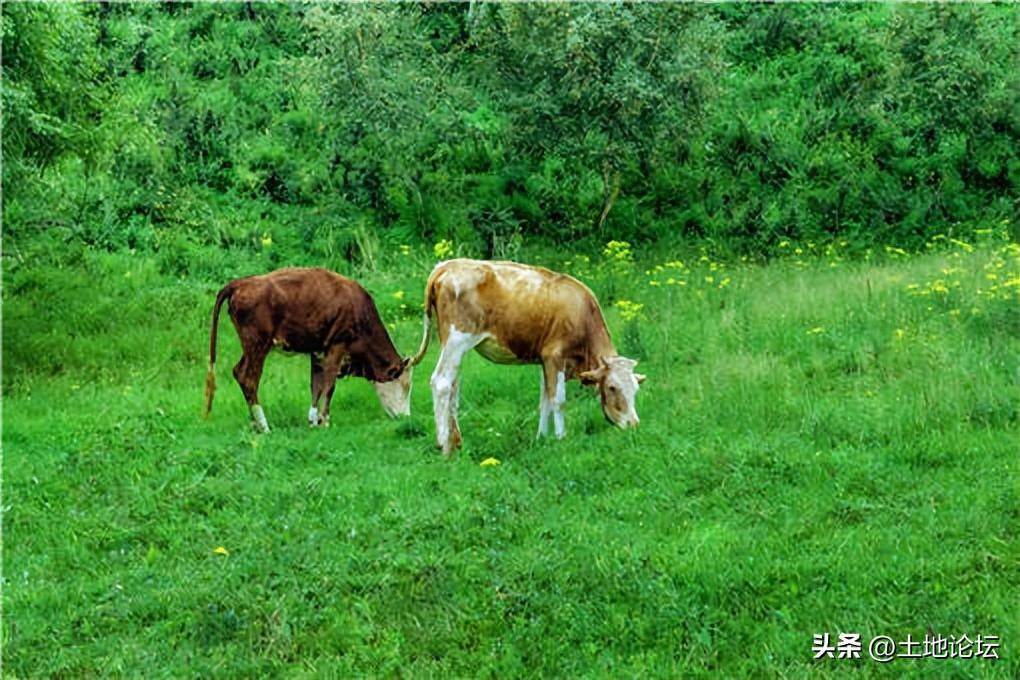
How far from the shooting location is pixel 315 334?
46.9ft

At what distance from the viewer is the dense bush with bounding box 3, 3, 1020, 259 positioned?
869 inches

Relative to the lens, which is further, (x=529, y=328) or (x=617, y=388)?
(x=529, y=328)

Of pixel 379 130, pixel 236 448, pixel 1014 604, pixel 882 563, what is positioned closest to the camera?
pixel 1014 604

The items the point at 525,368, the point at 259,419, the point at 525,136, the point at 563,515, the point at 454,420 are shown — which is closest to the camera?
the point at 563,515

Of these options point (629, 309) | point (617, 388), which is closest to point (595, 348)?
point (617, 388)

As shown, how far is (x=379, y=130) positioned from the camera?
23.2m

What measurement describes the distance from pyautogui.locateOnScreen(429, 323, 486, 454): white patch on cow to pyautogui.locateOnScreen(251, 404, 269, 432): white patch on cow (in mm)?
2198

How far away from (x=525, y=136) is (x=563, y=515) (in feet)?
46.4

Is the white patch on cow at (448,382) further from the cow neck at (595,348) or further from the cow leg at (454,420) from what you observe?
the cow neck at (595,348)

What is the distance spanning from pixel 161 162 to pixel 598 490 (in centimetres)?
1652

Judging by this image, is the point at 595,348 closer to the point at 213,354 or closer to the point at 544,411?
the point at 544,411

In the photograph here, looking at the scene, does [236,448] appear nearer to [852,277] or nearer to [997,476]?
[997,476]

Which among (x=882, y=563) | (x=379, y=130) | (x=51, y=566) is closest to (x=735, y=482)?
(x=882, y=563)

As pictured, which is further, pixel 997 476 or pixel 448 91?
pixel 448 91
